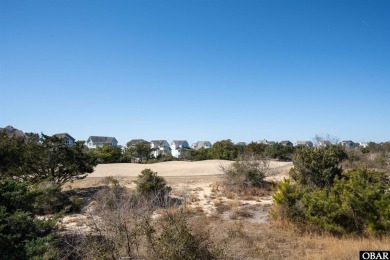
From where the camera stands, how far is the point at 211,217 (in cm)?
1277

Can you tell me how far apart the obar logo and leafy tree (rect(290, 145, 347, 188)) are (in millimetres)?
6950

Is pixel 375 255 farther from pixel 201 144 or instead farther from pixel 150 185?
pixel 201 144

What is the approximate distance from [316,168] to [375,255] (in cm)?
765

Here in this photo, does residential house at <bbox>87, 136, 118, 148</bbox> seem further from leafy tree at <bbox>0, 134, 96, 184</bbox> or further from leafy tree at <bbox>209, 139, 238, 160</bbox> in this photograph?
leafy tree at <bbox>0, 134, 96, 184</bbox>

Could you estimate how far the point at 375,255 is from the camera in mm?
7273

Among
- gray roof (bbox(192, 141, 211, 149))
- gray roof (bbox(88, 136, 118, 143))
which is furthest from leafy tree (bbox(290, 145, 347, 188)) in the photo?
gray roof (bbox(192, 141, 211, 149))

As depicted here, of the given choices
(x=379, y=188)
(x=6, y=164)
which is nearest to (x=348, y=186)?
(x=379, y=188)

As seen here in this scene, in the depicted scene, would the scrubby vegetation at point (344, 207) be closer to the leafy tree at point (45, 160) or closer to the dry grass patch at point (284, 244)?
the dry grass patch at point (284, 244)

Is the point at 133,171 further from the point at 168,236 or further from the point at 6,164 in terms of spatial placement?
the point at 168,236

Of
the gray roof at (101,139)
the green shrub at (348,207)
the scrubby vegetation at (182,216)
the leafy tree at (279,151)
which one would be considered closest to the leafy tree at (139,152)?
the leafy tree at (279,151)

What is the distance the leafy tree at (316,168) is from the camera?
47.4 ft

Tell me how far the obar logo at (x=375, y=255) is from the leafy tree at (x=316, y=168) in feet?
22.8

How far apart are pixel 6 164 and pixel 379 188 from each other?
57.3 feet

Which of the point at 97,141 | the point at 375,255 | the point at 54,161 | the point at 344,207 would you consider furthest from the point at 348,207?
the point at 97,141
